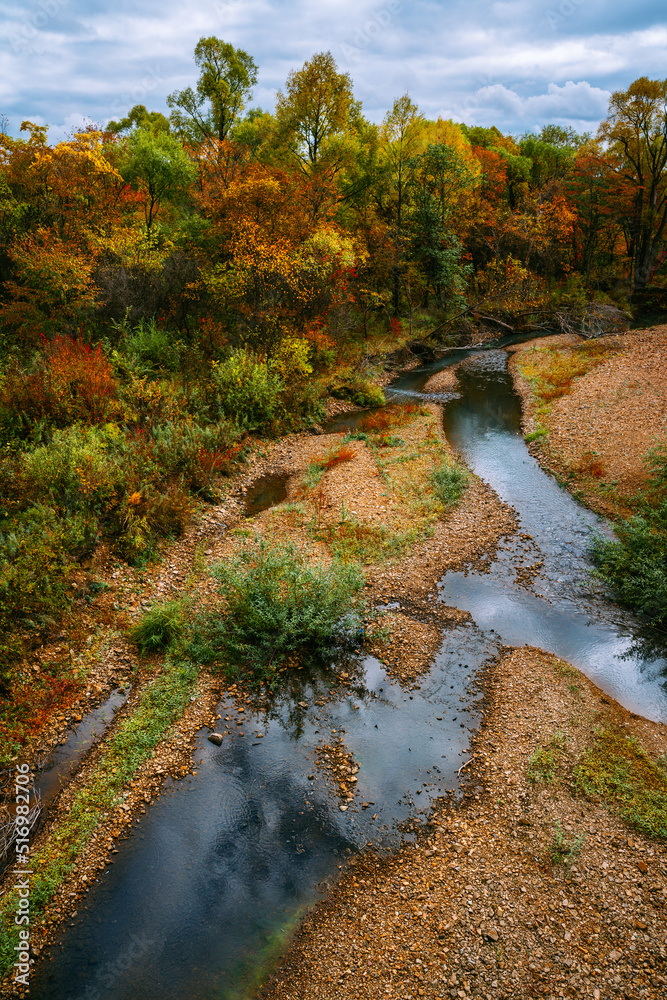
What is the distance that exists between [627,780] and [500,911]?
127 inches

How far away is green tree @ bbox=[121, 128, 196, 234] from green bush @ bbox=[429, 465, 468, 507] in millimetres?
17743

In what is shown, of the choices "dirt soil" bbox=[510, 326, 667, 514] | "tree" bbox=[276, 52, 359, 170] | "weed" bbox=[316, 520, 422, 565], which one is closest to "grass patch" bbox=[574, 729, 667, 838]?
"weed" bbox=[316, 520, 422, 565]

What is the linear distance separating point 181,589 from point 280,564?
2.79 metres

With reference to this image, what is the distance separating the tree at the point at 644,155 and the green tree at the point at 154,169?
31.8m

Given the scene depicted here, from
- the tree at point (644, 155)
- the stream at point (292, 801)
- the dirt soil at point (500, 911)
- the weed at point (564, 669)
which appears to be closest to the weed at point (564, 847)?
the dirt soil at point (500, 911)

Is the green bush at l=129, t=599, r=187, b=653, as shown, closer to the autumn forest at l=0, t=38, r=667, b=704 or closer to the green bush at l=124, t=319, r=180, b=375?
the autumn forest at l=0, t=38, r=667, b=704

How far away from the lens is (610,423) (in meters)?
20.9

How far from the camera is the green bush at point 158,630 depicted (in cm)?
1103

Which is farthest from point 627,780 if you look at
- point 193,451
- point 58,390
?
point 58,390

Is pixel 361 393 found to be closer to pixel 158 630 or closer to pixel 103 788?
pixel 158 630

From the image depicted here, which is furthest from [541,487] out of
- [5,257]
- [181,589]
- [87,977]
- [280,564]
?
[5,257]

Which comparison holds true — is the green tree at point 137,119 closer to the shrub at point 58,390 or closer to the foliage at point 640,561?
the shrub at point 58,390

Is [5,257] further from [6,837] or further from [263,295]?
[6,837]

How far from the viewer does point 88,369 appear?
1593 centimetres
